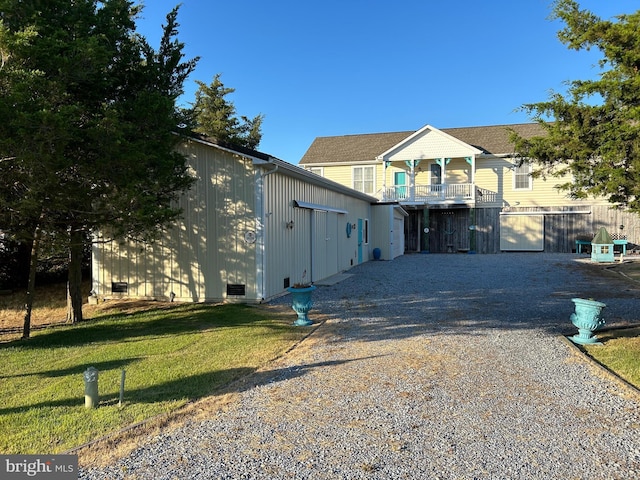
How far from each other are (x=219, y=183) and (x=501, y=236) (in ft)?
64.3

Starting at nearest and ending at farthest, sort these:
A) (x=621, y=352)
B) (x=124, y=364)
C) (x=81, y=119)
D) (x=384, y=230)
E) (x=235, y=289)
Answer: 1. (x=124, y=364)
2. (x=621, y=352)
3. (x=81, y=119)
4. (x=235, y=289)
5. (x=384, y=230)

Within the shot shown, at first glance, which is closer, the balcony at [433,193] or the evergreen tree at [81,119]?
the evergreen tree at [81,119]

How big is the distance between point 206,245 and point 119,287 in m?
2.90

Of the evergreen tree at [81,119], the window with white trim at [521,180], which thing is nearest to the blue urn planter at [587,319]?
the evergreen tree at [81,119]

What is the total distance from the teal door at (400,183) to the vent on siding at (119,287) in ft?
58.9

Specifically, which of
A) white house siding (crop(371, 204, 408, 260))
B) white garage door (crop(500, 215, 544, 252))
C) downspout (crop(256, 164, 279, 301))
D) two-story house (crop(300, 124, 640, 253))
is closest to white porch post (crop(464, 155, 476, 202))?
two-story house (crop(300, 124, 640, 253))

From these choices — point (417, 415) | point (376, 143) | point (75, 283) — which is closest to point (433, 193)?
point (376, 143)

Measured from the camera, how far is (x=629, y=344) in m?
6.24

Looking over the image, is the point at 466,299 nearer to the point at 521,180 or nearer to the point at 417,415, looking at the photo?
the point at 417,415

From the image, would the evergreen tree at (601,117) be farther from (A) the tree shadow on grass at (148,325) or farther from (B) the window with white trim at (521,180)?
(B) the window with white trim at (521,180)

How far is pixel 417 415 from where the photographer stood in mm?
3926

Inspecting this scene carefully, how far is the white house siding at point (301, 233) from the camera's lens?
1036 cm

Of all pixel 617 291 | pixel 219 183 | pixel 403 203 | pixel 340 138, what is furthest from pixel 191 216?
pixel 340 138

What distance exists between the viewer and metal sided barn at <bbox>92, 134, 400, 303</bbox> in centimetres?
1002
